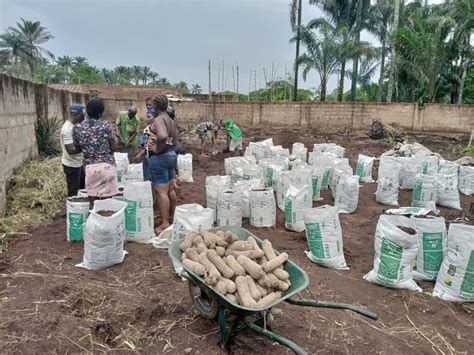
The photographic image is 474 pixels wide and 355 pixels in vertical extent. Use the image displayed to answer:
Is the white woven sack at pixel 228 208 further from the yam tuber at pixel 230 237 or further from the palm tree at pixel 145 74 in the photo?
the palm tree at pixel 145 74

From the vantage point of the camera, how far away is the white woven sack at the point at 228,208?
441 centimetres

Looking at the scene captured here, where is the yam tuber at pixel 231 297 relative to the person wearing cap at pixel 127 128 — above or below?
below

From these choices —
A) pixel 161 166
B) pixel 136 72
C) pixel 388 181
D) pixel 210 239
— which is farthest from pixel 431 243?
pixel 136 72

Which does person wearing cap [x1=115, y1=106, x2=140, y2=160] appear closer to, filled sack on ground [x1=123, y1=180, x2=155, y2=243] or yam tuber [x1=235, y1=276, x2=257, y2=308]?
filled sack on ground [x1=123, y1=180, x2=155, y2=243]

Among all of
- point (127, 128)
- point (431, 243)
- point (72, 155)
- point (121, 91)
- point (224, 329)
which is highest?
point (121, 91)

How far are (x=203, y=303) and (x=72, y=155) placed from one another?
276 cm

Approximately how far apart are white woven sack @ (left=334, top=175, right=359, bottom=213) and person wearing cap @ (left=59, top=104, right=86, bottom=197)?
3.66m

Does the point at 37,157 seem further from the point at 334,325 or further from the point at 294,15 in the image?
the point at 294,15

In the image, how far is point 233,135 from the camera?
9883 millimetres

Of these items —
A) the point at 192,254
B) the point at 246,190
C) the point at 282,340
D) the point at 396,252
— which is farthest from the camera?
the point at 246,190

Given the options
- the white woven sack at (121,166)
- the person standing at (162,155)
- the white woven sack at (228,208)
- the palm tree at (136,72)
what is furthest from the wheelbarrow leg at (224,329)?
the palm tree at (136,72)

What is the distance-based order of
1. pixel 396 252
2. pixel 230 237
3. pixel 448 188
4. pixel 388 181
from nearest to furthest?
pixel 230 237, pixel 396 252, pixel 448 188, pixel 388 181

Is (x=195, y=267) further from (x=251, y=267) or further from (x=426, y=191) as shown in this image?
(x=426, y=191)

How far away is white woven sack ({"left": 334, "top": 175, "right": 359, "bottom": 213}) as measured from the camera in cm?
559
